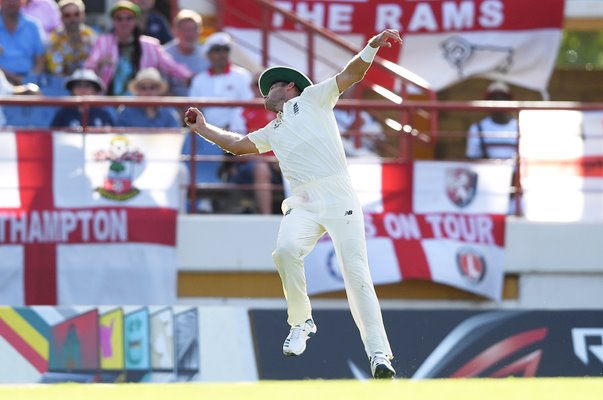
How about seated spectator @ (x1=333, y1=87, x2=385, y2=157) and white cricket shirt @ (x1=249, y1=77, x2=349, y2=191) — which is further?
seated spectator @ (x1=333, y1=87, x2=385, y2=157)

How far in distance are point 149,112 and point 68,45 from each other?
1.36 meters

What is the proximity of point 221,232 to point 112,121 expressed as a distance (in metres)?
1.30

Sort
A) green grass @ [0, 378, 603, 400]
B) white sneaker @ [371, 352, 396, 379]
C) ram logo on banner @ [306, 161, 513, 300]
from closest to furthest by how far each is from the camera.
A: green grass @ [0, 378, 603, 400], white sneaker @ [371, 352, 396, 379], ram logo on banner @ [306, 161, 513, 300]

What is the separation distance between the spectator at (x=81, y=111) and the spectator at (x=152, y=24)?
4.92ft

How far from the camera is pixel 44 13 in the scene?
1448 cm

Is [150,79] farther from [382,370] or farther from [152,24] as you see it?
[382,370]

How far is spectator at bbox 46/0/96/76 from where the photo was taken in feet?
44.8

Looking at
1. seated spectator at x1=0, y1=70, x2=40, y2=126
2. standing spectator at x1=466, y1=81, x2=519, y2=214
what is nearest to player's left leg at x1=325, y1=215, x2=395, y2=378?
standing spectator at x1=466, y1=81, x2=519, y2=214

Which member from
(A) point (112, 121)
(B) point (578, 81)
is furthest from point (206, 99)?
(B) point (578, 81)

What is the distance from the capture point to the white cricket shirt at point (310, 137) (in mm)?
9078

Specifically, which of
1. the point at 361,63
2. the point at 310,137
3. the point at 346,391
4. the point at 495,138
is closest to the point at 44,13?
the point at 495,138

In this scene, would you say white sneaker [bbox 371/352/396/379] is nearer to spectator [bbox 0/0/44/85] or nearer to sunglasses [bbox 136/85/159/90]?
sunglasses [bbox 136/85/159/90]

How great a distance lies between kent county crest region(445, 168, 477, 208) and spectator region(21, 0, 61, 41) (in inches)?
164

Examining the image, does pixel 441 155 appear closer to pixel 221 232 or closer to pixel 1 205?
pixel 221 232
